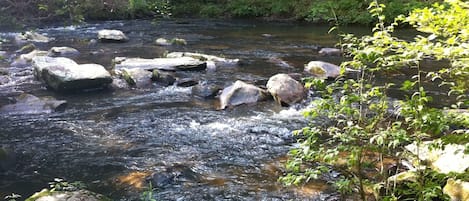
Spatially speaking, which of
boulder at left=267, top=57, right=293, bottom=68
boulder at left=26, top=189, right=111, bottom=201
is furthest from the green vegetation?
boulder at left=267, top=57, right=293, bottom=68

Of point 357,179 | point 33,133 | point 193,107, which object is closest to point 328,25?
point 193,107

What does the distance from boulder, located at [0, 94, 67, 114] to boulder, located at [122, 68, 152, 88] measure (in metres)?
1.56

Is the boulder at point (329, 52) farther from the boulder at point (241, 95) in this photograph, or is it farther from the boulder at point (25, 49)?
the boulder at point (25, 49)

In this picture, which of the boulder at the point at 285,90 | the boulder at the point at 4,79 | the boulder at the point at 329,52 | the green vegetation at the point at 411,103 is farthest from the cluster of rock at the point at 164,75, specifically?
the green vegetation at the point at 411,103

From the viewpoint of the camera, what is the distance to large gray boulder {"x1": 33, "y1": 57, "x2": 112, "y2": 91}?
814cm

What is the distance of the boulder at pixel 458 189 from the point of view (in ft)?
12.0

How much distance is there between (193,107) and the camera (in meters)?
7.52

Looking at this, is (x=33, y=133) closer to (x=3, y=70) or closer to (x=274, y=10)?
(x=3, y=70)

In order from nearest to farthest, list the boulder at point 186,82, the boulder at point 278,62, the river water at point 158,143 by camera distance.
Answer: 1. the river water at point 158,143
2. the boulder at point 186,82
3. the boulder at point 278,62

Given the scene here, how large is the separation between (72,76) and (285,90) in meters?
3.75

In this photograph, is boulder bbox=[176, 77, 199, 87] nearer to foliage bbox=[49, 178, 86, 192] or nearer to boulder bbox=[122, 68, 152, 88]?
boulder bbox=[122, 68, 152, 88]

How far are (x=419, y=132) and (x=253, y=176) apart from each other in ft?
7.58

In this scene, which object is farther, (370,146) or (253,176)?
(253,176)

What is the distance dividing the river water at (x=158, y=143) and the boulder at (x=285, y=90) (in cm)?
17
